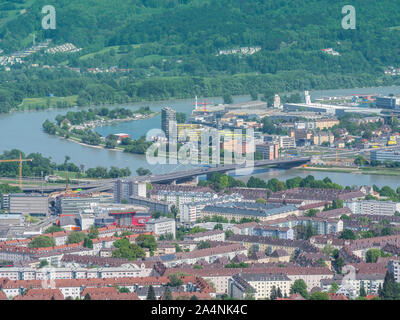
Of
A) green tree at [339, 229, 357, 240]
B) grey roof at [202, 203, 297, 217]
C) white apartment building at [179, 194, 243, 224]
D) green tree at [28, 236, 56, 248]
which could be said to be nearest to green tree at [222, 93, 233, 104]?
white apartment building at [179, 194, 243, 224]

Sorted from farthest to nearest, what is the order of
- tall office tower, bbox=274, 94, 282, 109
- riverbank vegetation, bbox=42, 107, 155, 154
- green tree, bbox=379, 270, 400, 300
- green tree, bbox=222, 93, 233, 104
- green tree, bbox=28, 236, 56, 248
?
green tree, bbox=222, 93, 233, 104
tall office tower, bbox=274, 94, 282, 109
riverbank vegetation, bbox=42, 107, 155, 154
green tree, bbox=28, 236, 56, 248
green tree, bbox=379, 270, 400, 300

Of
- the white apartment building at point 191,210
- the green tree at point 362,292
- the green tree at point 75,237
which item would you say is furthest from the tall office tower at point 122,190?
the green tree at point 362,292

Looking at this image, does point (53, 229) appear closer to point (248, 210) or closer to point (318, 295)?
point (248, 210)

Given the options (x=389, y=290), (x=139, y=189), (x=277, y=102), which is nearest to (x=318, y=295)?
(x=389, y=290)

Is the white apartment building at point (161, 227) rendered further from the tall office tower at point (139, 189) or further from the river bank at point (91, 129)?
the river bank at point (91, 129)

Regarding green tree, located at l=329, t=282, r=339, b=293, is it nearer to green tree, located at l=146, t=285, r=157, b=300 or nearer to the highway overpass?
green tree, located at l=146, t=285, r=157, b=300

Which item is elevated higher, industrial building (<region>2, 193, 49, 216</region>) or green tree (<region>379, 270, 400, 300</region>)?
Answer: industrial building (<region>2, 193, 49, 216</region>)
